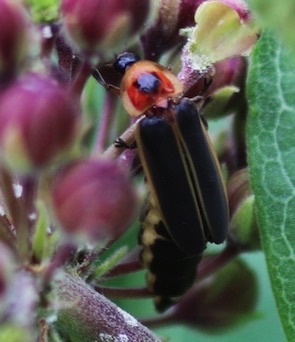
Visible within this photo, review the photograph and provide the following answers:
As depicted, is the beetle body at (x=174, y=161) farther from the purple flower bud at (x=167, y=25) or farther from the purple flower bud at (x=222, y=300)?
the purple flower bud at (x=222, y=300)

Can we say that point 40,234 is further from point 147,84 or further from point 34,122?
point 147,84

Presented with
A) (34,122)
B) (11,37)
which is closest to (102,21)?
(11,37)

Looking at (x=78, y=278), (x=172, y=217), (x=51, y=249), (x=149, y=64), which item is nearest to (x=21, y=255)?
(x=51, y=249)

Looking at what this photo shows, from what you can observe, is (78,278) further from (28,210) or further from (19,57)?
(19,57)

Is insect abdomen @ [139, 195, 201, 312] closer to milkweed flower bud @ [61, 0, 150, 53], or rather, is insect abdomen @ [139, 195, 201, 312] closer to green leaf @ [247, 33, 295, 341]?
green leaf @ [247, 33, 295, 341]

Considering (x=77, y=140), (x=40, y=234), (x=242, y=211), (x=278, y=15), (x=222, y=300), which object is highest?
(x=278, y=15)

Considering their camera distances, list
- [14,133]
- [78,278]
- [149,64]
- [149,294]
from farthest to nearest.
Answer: [149,294], [149,64], [78,278], [14,133]

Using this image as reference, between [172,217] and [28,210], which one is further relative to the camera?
[172,217]
